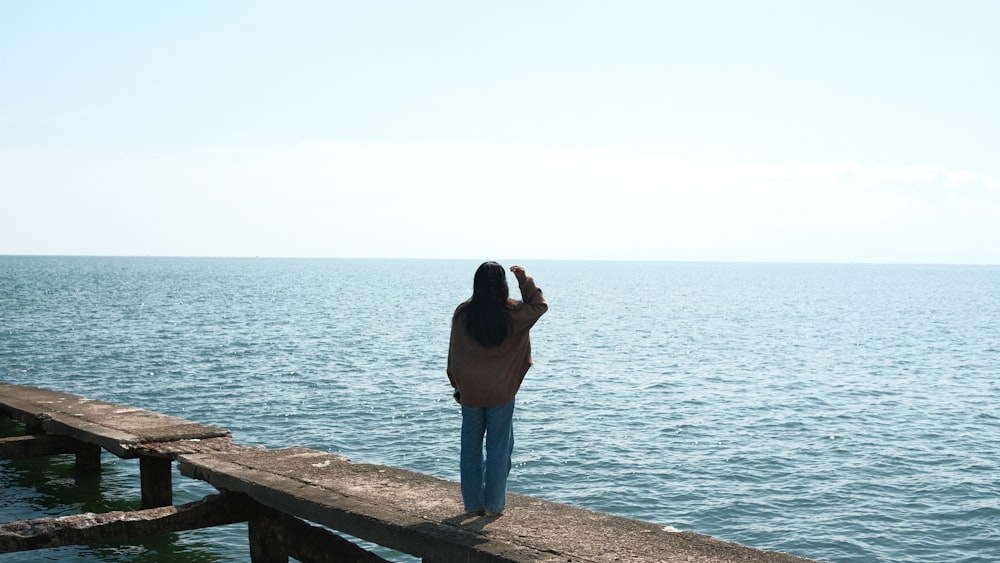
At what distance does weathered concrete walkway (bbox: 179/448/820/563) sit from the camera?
6.65 m

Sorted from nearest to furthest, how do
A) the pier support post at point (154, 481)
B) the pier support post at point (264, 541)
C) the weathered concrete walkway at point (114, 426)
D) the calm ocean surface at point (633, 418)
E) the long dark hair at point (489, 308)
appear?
the long dark hair at point (489, 308) < the pier support post at point (264, 541) < the weathered concrete walkway at point (114, 426) < the pier support post at point (154, 481) < the calm ocean surface at point (633, 418)

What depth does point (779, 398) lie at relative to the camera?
2825 cm

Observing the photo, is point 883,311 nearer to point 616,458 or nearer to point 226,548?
point 616,458

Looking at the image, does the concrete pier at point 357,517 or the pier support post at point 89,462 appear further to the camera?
the pier support post at point 89,462

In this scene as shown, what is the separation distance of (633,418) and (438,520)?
16.9m

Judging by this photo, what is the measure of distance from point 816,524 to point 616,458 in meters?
4.94

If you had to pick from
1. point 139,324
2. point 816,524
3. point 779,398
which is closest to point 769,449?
point 816,524

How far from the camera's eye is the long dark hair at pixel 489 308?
654cm

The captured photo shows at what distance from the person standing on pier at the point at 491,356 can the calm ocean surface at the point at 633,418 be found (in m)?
5.54

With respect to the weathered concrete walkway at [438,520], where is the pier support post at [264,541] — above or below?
below

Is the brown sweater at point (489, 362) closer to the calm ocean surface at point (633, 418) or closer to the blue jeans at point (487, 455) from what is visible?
the blue jeans at point (487, 455)

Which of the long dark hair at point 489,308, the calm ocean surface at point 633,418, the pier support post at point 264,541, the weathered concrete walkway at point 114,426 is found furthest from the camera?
the calm ocean surface at point 633,418

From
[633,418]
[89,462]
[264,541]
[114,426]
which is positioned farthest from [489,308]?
[633,418]

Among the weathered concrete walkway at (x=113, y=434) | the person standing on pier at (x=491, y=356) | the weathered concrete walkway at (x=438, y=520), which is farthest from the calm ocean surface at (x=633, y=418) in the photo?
the person standing on pier at (x=491, y=356)
